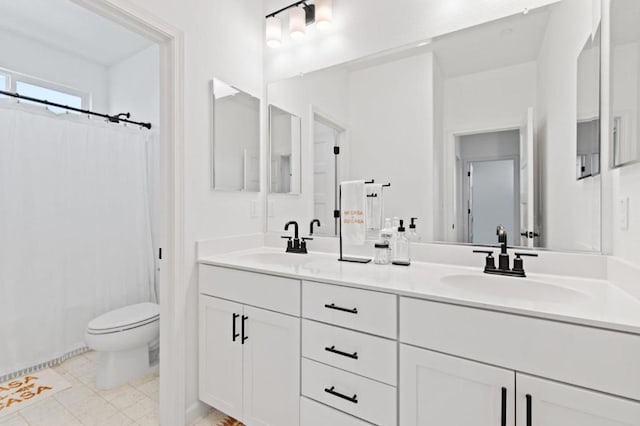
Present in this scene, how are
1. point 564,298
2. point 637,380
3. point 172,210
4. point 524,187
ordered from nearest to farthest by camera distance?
point 637,380, point 564,298, point 524,187, point 172,210

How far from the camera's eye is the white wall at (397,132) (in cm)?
158

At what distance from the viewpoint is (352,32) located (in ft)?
5.83

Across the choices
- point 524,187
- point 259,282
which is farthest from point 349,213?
point 524,187

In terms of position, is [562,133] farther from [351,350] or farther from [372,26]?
[351,350]

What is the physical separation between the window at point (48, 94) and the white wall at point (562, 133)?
3596mm

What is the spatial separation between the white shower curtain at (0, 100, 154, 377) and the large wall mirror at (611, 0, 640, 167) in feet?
10.2

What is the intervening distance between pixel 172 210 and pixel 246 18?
4.48 feet

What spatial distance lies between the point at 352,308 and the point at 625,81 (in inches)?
46.6

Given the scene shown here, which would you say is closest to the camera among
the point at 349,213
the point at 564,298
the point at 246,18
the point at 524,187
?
the point at 564,298

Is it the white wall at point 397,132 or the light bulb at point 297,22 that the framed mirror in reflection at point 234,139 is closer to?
the light bulb at point 297,22

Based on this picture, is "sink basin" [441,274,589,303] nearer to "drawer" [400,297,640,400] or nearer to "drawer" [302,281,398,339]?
"drawer" [400,297,640,400]

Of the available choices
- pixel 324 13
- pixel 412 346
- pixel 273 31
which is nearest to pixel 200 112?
pixel 273 31

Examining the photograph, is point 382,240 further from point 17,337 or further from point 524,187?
point 17,337

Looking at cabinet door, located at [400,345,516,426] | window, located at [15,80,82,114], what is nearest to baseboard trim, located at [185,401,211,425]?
cabinet door, located at [400,345,516,426]
